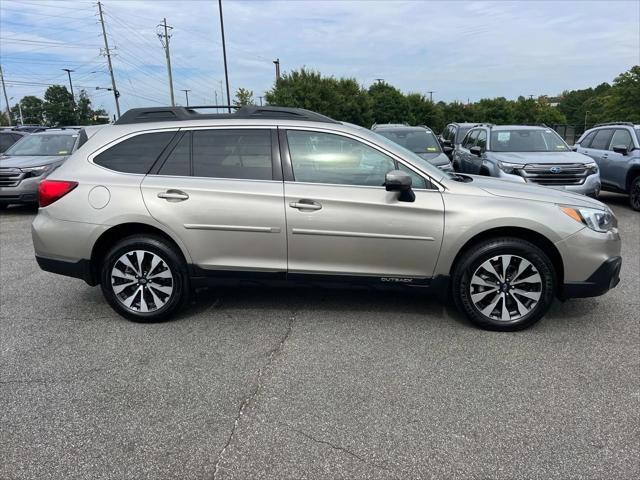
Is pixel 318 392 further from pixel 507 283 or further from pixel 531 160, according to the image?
pixel 531 160

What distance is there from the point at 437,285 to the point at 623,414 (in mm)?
1582

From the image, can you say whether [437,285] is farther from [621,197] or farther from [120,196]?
[621,197]

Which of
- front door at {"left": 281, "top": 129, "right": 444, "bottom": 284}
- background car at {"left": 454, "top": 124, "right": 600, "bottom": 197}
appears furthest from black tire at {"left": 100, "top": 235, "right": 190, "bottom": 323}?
background car at {"left": 454, "top": 124, "right": 600, "bottom": 197}

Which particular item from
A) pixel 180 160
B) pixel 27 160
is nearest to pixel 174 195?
pixel 180 160

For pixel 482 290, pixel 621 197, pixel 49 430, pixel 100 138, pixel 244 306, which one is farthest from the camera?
pixel 621 197

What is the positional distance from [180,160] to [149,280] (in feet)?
3.60

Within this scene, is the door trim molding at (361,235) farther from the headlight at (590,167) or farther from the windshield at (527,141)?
the windshield at (527,141)

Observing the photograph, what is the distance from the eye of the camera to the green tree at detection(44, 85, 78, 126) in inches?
3406

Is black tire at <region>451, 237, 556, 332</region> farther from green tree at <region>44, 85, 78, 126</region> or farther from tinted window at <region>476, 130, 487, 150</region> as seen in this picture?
green tree at <region>44, 85, 78, 126</region>

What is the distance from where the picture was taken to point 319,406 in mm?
2949

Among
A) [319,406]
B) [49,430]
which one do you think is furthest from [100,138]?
[319,406]

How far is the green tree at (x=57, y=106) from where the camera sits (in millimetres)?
86500

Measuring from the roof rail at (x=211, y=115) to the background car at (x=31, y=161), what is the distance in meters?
5.26

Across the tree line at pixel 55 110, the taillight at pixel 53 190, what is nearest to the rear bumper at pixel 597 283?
the taillight at pixel 53 190
